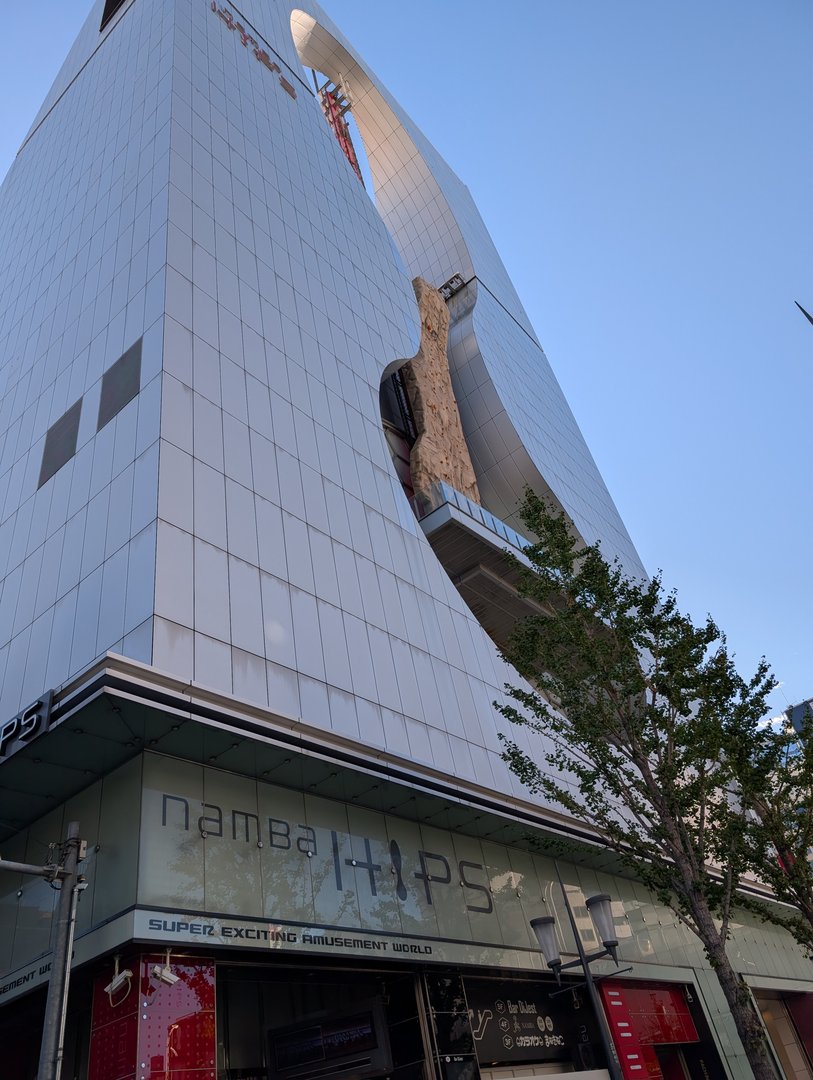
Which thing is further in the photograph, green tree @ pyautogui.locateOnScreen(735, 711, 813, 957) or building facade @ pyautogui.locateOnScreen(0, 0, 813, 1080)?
green tree @ pyautogui.locateOnScreen(735, 711, 813, 957)

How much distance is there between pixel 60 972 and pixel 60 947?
217 mm

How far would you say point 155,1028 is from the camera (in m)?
9.03

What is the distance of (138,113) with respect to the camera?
22453 millimetres

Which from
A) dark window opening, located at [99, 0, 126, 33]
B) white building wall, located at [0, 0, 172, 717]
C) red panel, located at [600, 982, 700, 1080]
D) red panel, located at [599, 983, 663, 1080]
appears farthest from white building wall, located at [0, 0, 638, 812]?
red panel, located at [600, 982, 700, 1080]

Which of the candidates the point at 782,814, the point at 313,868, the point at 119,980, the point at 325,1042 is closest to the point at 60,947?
the point at 119,980

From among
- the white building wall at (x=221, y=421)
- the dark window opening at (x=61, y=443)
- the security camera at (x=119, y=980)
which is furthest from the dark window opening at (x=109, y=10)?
the security camera at (x=119, y=980)

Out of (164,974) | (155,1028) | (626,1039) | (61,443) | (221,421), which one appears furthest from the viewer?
(61,443)

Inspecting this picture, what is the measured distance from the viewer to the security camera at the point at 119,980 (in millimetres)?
9133

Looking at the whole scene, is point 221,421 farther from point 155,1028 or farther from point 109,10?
point 109,10

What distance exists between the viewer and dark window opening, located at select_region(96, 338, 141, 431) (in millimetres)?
14781

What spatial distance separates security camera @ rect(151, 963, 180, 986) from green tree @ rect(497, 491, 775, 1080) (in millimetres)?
6931

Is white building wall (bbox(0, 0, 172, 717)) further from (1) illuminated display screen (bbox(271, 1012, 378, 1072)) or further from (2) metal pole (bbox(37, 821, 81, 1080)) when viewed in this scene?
(1) illuminated display screen (bbox(271, 1012, 378, 1072))

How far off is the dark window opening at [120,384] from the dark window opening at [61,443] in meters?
1.03

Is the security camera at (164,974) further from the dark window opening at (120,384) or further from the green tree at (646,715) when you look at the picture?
the dark window opening at (120,384)
